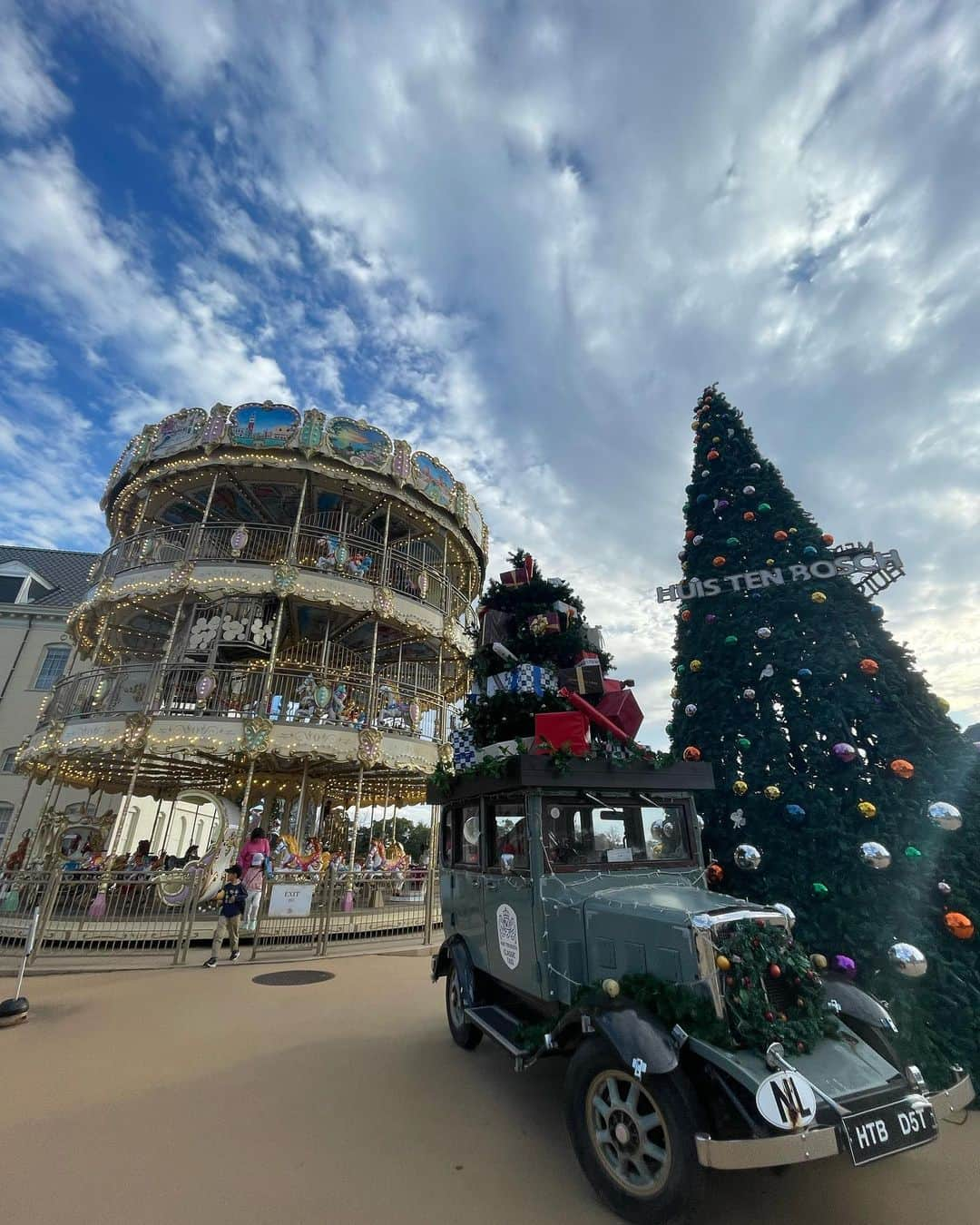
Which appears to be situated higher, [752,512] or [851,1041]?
[752,512]

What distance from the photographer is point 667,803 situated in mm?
4625

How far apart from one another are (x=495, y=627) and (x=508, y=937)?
3228mm

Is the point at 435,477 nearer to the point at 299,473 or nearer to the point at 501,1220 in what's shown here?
the point at 299,473

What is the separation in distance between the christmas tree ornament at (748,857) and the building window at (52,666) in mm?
29505

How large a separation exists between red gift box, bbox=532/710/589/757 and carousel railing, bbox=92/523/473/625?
12583mm

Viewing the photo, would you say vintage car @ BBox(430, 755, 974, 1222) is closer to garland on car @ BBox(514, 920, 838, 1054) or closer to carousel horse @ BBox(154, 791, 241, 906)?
garland on car @ BBox(514, 920, 838, 1054)

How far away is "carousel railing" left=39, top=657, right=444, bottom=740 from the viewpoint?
14047 mm

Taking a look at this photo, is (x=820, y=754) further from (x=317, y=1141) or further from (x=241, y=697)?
(x=241, y=697)

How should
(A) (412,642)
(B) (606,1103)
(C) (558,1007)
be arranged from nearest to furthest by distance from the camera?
(B) (606,1103) → (C) (558,1007) → (A) (412,642)

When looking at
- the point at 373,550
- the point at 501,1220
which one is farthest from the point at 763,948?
the point at 373,550

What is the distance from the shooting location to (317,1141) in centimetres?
341

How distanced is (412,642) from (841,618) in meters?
15.4

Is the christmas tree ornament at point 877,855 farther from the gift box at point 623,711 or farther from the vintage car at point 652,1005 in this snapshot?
the gift box at point 623,711

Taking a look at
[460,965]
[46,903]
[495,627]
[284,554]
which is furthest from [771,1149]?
[284,554]
